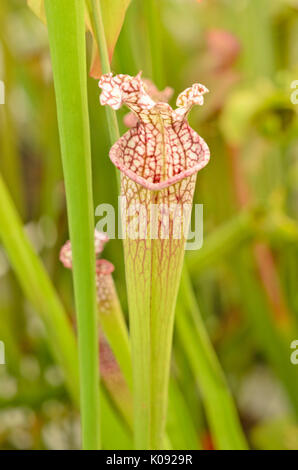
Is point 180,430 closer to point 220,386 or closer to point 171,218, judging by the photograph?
point 220,386

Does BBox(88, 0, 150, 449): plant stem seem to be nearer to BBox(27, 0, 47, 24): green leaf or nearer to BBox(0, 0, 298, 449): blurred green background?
BBox(27, 0, 47, 24): green leaf

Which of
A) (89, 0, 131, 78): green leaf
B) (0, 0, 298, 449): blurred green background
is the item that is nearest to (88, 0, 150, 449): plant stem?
(89, 0, 131, 78): green leaf

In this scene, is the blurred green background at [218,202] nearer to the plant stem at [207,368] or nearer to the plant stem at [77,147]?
the plant stem at [207,368]

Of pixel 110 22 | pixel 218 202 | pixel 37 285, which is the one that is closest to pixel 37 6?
pixel 110 22

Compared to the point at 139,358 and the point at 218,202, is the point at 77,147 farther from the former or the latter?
the point at 218,202

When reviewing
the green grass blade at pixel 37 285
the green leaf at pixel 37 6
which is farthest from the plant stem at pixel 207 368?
the green leaf at pixel 37 6
